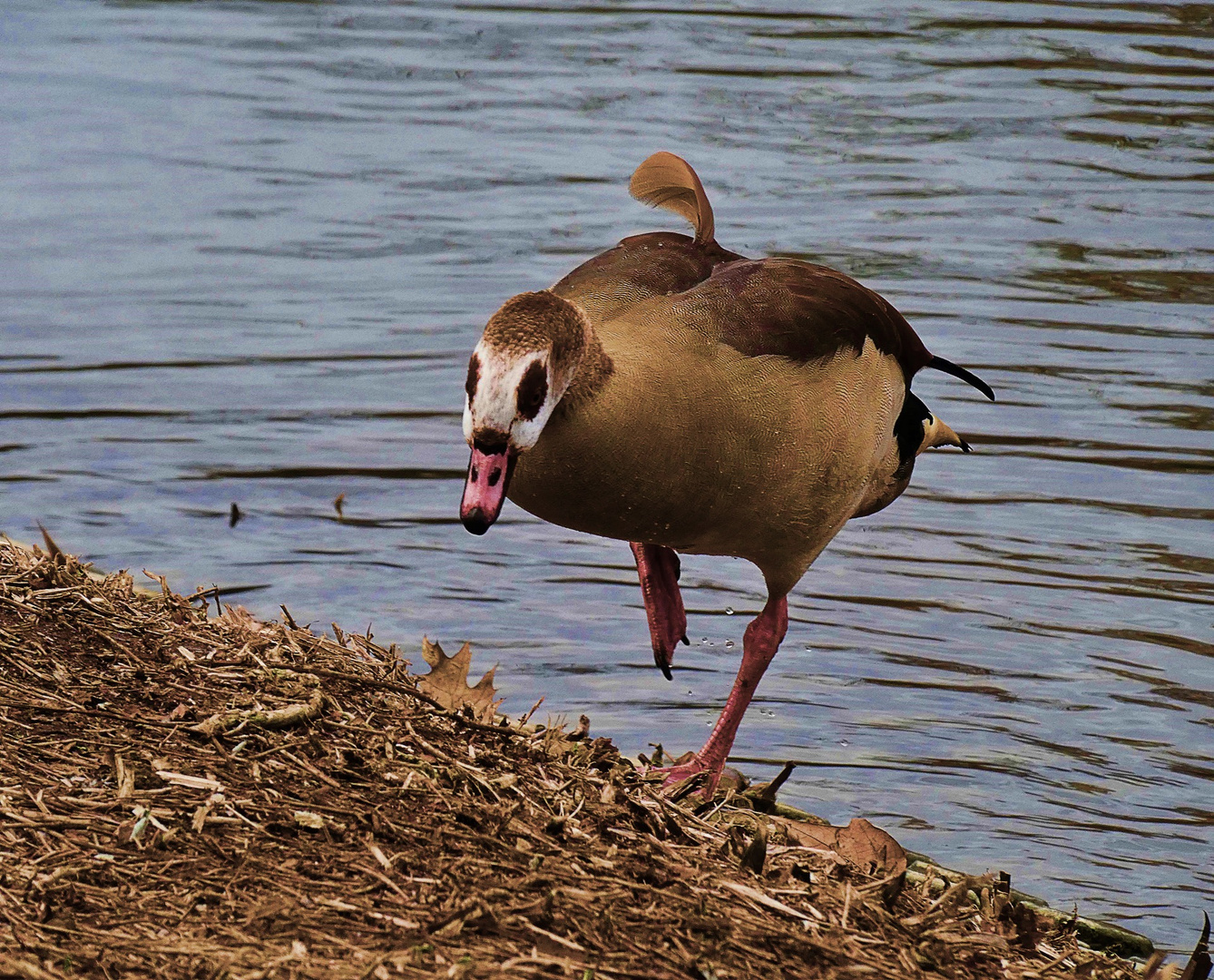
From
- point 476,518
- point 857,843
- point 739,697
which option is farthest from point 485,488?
point 739,697

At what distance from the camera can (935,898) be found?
12.9ft

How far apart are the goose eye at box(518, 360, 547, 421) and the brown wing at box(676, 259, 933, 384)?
0.77 metres

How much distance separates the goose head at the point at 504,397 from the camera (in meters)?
3.86

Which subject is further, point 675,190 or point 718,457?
point 675,190

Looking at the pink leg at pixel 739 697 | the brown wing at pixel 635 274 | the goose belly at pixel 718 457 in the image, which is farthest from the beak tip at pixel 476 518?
the pink leg at pixel 739 697

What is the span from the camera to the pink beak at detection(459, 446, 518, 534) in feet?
12.8

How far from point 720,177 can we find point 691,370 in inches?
309

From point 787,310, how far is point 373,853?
2198 mm

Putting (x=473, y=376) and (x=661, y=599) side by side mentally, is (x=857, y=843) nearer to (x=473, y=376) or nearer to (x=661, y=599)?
(x=661, y=599)

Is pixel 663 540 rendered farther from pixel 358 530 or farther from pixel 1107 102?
pixel 1107 102

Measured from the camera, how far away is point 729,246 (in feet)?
34.3

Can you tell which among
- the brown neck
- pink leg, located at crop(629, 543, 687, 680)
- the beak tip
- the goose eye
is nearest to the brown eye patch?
the goose eye

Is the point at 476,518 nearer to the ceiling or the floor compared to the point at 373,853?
nearer to the ceiling

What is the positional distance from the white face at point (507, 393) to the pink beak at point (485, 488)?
0.15ft
